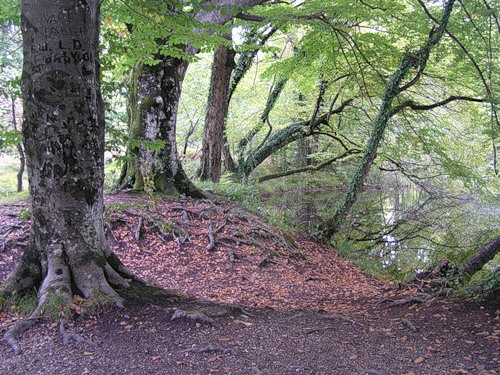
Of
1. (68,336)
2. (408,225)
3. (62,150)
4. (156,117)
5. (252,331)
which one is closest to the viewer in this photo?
(68,336)

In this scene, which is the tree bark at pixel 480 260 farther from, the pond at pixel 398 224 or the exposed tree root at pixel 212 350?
the pond at pixel 398 224

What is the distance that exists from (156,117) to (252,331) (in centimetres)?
599

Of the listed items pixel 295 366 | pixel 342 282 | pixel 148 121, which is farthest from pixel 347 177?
pixel 295 366

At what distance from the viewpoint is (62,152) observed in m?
3.33

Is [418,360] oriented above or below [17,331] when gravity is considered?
below

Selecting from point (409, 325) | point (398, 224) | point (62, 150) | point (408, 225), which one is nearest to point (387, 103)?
point (398, 224)

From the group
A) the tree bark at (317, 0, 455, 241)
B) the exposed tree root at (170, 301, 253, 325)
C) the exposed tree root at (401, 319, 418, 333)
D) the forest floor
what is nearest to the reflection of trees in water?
the tree bark at (317, 0, 455, 241)

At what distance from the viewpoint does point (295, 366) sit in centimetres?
280

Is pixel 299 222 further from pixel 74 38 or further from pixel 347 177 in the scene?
pixel 74 38

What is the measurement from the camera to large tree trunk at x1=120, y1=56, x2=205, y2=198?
816cm

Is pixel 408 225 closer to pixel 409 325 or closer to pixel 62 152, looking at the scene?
pixel 409 325

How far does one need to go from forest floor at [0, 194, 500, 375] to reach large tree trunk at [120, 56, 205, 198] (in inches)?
96.7

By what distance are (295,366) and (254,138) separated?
1356 centimetres

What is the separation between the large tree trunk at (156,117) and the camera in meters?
8.16
